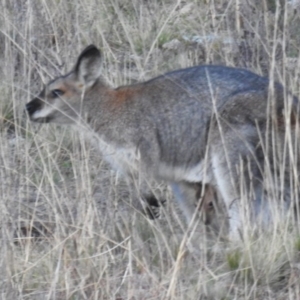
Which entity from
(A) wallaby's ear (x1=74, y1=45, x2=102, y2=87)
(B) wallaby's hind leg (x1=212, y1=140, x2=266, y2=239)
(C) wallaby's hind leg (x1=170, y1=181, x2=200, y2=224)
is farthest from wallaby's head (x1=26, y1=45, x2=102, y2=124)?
(B) wallaby's hind leg (x1=212, y1=140, x2=266, y2=239)

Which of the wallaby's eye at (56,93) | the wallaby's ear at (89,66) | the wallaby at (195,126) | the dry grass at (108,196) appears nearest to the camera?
the dry grass at (108,196)

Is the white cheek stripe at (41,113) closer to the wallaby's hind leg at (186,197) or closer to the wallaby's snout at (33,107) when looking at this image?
the wallaby's snout at (33,107)

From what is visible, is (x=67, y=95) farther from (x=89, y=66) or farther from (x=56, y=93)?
(x=89, y=66)

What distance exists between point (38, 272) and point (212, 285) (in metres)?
0.85

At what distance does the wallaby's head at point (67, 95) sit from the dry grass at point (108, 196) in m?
0.17

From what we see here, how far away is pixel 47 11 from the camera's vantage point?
8711 mm

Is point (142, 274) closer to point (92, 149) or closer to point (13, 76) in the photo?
point (92, 149)

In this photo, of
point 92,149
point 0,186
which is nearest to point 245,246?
point 0,186

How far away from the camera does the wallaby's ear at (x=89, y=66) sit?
7.11m

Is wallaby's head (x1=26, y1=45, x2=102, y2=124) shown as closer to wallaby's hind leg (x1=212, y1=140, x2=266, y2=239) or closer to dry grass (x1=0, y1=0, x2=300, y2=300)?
dry grass (x1=0, y1=0, x2=300, y2=300)

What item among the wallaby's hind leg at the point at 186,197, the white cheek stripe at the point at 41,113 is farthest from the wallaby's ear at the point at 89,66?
the wallaby's hind leg at the point at 186,197

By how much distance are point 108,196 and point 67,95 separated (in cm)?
96

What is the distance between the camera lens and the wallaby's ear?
280 inches

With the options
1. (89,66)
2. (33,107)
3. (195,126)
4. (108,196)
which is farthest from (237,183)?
(33,107)
